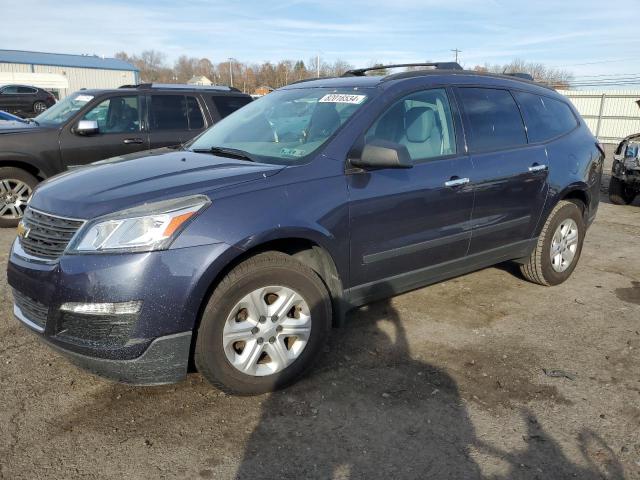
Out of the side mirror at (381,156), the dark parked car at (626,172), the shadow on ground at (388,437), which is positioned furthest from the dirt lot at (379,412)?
the dark parked car at (626,172)

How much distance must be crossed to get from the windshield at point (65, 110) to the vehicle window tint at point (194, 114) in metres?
1.25

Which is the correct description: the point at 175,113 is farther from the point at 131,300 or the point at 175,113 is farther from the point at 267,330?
the point at 131,300

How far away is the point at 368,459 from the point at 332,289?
104cm

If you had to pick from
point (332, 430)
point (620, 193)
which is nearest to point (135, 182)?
point (332, 430)

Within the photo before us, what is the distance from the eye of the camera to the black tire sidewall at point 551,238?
15.0 ft

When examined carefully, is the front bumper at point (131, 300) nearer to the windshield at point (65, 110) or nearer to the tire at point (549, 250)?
the tire at point (549, 250)

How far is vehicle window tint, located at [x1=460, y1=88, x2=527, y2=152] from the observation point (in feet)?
12.7

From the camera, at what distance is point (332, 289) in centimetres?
318

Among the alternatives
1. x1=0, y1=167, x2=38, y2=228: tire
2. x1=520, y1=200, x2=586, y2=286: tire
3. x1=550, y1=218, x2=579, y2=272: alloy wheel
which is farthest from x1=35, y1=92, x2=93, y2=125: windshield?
x1=550, y1=218, x2=579, y2=272: alloy wheel

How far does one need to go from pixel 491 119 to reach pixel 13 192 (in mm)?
5775

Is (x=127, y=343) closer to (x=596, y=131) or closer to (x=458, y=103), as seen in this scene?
(x=458, y=103)

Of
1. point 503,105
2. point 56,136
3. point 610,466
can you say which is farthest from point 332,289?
point 56,136

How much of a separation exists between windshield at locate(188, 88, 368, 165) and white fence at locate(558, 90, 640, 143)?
21751 mm

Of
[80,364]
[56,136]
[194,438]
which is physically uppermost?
[56,136]
